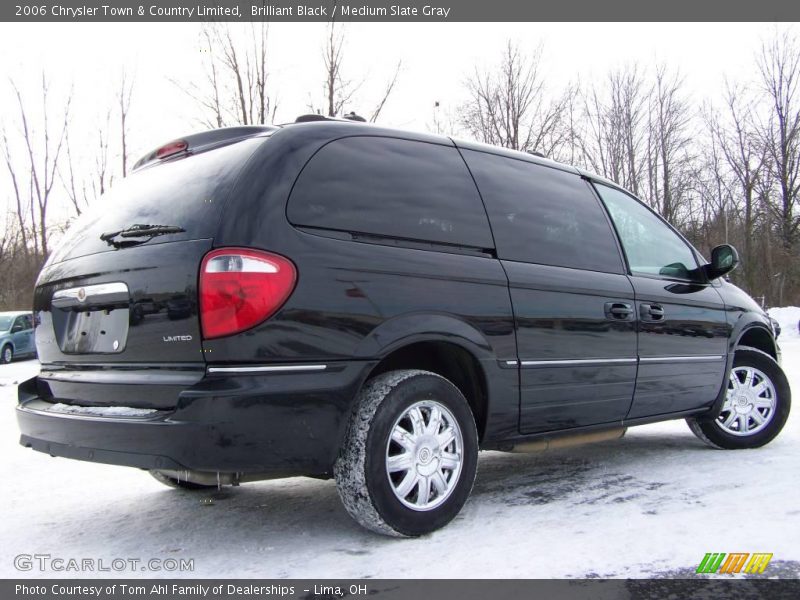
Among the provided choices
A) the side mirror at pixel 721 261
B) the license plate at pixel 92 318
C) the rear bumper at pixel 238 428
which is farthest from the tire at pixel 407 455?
the side mirror at pixel 721 261

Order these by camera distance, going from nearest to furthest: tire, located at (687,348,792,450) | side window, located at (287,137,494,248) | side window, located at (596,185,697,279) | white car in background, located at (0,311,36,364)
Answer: side window, located at (287,137,494,248) < side window, located at (596,185,697,279) < tire, located at (687,348,792,450) < white car in background, located at (0,311,36,364)

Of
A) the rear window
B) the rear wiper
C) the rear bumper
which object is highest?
the rear window

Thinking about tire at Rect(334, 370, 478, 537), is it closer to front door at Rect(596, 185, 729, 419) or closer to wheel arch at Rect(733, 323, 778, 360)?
front door at Rect(596, 185, 729, 419)

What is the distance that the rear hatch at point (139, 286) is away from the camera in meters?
2.51

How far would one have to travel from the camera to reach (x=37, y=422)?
9.37ft

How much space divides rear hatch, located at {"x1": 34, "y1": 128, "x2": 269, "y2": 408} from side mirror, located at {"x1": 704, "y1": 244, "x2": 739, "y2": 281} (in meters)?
3.23

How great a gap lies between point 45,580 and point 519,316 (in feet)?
7.45

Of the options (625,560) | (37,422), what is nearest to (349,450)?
(625,560)

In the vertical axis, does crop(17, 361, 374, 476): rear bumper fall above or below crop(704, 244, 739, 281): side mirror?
below

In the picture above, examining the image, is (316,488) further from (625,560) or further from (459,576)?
(625,560)

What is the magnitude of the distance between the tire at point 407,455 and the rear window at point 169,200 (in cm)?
97

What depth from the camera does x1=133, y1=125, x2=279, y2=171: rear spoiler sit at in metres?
2.96

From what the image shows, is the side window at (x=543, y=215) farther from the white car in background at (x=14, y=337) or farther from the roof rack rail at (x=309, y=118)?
the white car in background at (x=14, y=337)

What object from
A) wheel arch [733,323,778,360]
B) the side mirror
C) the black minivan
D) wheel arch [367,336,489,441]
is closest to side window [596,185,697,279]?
the side mirror
